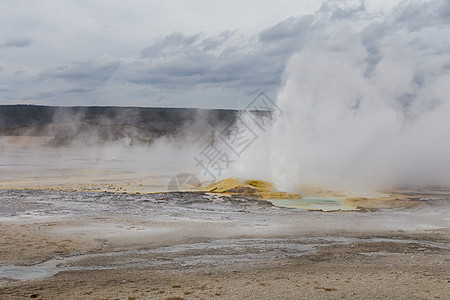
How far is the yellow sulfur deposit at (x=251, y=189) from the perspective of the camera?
67.8 ft

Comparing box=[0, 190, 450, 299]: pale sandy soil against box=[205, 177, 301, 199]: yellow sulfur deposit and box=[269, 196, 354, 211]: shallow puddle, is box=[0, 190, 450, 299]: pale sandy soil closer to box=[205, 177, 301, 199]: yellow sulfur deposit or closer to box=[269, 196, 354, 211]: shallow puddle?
box=[269, 196, 354, 211]: shallow puddle

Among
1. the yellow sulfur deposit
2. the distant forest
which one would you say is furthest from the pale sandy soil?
the distant forest

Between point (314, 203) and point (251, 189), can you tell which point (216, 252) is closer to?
point (314, 203)

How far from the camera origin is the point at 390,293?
7.52 metres

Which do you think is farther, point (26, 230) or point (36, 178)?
point (36, 178)

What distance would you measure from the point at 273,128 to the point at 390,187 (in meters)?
7.20

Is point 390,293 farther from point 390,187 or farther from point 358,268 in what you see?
point 390,187

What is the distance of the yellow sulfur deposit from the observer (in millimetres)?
20672

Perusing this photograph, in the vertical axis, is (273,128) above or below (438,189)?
above

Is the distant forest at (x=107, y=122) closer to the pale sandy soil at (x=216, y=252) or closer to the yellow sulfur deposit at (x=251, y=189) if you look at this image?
the yellow sulfur deposit at (x=251, y=189)

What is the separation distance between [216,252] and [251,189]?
11.1 m

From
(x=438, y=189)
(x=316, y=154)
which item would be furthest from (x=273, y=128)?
(x=438, y=189)

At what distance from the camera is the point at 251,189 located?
21.4 metres

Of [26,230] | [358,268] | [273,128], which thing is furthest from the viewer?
[273,128]
